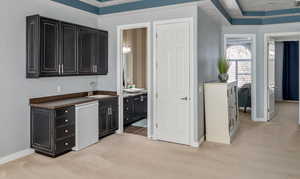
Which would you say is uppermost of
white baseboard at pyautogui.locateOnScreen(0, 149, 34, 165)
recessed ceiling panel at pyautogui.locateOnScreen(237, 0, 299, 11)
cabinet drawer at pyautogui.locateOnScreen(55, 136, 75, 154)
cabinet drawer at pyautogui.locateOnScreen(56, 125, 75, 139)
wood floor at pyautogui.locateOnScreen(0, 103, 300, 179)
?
recessed ceiling panel at pyautogui.locateOnScreen(237, 0, 299, 11)

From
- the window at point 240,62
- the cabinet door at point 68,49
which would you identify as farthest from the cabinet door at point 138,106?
the window at point 240,62

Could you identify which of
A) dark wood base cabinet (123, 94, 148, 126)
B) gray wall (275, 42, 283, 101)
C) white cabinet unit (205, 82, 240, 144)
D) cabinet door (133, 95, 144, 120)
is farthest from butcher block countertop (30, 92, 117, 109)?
gray wall (275, 42, 283, 101)

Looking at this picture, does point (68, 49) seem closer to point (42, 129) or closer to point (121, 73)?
point (121, 73)

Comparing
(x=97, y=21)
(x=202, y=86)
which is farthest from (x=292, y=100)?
(x=97, y=21)

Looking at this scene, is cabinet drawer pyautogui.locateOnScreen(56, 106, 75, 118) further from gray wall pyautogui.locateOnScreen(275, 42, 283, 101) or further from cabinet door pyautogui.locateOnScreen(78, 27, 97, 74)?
gray wall pyautogui.locateOnScreen(275, 42, 283, 101)

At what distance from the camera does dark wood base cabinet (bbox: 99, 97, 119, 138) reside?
4.47m

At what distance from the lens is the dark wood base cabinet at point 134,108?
215 inches

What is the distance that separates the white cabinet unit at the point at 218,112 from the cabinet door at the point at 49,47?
2.75 m

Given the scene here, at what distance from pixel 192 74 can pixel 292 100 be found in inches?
310

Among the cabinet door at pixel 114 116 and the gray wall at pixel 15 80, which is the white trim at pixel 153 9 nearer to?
the gray wall at pixel 15 80

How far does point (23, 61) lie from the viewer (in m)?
3.59

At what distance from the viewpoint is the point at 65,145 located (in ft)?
12.1

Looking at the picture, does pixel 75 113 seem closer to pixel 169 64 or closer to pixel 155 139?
pixel 155 139

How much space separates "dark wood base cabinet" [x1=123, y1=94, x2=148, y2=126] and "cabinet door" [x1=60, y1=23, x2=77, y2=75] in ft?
5.51
